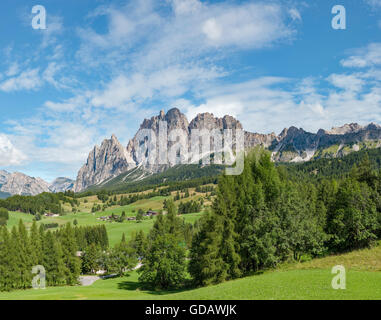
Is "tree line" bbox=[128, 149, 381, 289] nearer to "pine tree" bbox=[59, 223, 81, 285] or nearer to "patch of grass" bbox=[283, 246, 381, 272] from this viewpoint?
"patch of grass" bbox=[283, 246, 381, 272]

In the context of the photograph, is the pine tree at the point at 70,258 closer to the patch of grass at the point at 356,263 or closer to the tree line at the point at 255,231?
the tree line at the point at 255,231

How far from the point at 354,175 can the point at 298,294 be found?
6445 centimetres

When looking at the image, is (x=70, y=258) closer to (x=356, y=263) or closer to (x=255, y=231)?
(x=255, y=231)

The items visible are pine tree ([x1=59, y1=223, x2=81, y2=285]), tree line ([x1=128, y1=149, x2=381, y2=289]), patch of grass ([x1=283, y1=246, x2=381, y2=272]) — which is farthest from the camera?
pine tree ([x1=59, y1=223, x2=81, y2=285])

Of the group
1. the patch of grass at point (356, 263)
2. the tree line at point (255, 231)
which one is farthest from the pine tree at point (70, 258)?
the patch of grass at point (356, 263)

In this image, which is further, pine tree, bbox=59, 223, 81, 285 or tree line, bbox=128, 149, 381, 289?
pine tree, bbox=59, 223, 81, 285

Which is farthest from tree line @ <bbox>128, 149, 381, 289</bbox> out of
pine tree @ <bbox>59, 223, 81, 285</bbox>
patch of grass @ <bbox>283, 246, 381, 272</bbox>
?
pine tree @ <bbox>59, 223, 81, 285</bbox>

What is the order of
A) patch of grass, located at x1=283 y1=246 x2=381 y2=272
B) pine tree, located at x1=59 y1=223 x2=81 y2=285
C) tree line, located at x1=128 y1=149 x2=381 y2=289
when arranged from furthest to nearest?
pine tree, located at x1=59 y1=223 x2=81 y2=285 → tree line, located at x1=128 y1=149 x2=381 y2=289 → patch of grass, located at x1=283 y1=246 x2=381 y2=272

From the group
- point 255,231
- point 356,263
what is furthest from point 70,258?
point 356,263

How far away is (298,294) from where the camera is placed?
80.8ft

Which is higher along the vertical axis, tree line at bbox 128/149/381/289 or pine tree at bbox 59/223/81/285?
tree line at bbox 128/149/381/289
